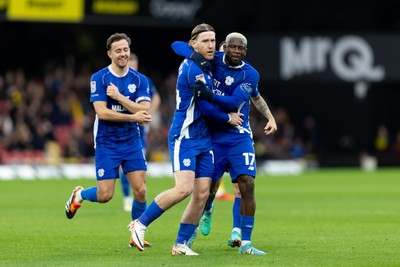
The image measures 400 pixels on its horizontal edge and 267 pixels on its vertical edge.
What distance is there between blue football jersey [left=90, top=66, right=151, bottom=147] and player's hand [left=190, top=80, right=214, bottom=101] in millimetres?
1481

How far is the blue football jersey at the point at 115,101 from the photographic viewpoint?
12070 millimetres

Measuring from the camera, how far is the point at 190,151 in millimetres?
10922

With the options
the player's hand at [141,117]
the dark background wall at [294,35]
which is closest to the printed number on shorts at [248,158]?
the player's hand at [141,117]

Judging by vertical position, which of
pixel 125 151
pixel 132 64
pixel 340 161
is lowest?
pixel 340 161

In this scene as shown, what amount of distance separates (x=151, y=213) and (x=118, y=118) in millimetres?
1422

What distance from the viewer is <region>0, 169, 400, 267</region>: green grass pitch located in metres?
10.6

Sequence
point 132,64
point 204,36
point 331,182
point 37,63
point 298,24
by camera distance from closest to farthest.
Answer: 1. point 204,36
2. point 132,64
3. point 331,182
4. point 37,63
5. point 298,24

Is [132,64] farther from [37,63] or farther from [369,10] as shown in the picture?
[369,10]

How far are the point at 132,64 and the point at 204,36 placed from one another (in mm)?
5678

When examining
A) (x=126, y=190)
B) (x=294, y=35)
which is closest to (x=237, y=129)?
(x=126, y=190)

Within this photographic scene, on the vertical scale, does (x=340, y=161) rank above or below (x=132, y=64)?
below

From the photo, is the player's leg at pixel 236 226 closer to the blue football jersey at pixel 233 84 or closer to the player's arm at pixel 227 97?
the blue football jersey at pixel 233 84

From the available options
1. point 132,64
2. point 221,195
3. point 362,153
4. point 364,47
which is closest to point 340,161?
point 362,153

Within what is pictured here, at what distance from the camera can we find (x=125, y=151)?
12.4 meters
